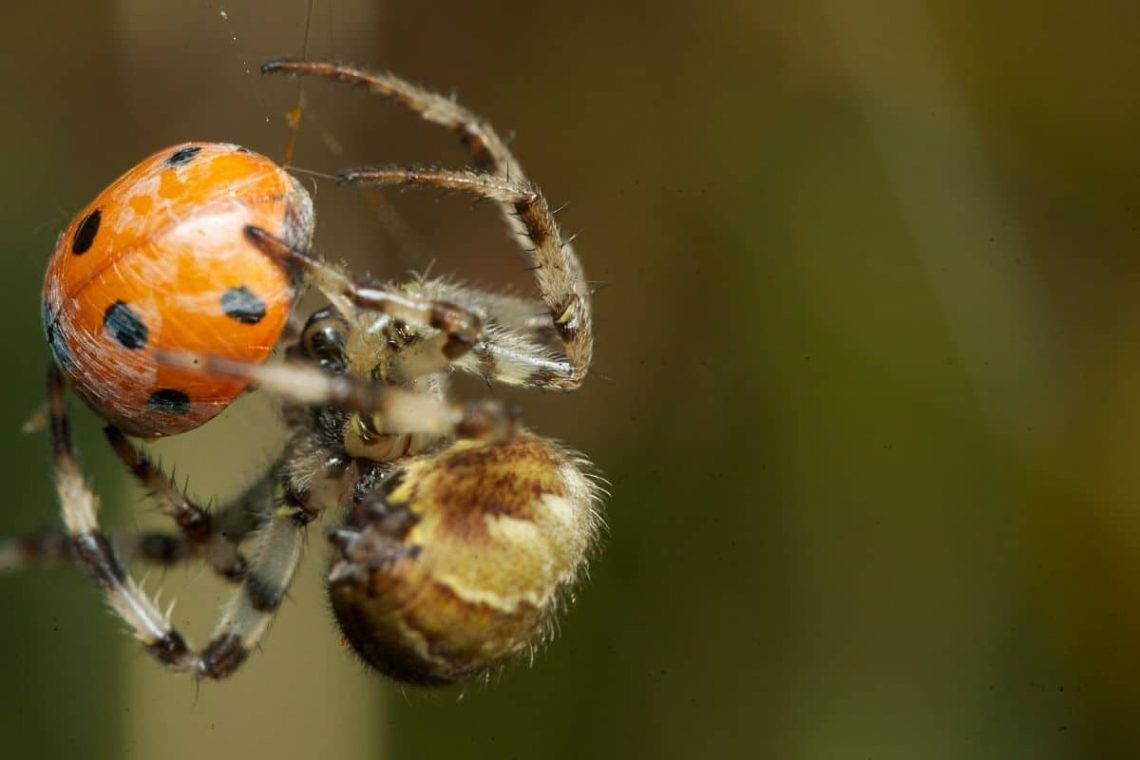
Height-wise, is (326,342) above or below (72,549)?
above

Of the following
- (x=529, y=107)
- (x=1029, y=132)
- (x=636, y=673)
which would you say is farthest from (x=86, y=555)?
(x=1029, y=132)

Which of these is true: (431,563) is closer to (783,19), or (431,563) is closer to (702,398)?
(702,398)

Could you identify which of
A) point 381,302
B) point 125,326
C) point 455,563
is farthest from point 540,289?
point 125,326

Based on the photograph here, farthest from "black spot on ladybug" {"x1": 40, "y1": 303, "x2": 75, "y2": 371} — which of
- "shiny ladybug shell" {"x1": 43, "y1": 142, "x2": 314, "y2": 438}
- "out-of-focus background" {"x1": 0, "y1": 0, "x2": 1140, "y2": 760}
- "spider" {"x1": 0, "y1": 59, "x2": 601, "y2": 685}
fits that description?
"out-of-focus background" {"x1": 0, "y1": 0, "x2": 1140, "y2": 760}

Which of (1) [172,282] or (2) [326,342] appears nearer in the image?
(1) [172,282]

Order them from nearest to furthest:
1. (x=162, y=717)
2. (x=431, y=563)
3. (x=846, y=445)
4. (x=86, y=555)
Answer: (x=431, y=563)
(x=86, y=555)
(x=162, y=717)
(x=846, y=445)

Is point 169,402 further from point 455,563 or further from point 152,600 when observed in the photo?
point 152,600

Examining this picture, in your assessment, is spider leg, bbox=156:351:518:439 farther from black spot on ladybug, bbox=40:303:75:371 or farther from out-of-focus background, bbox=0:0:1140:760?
out-of-focus background, bbox=0:0:1140:760

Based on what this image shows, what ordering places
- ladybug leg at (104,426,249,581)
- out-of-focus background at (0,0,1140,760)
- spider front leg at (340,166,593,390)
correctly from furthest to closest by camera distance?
out-of-focus background at (0,0,1140,760)
ladybug leg at (104,426,249,581)
spider front leg at (340,166,593,390)
